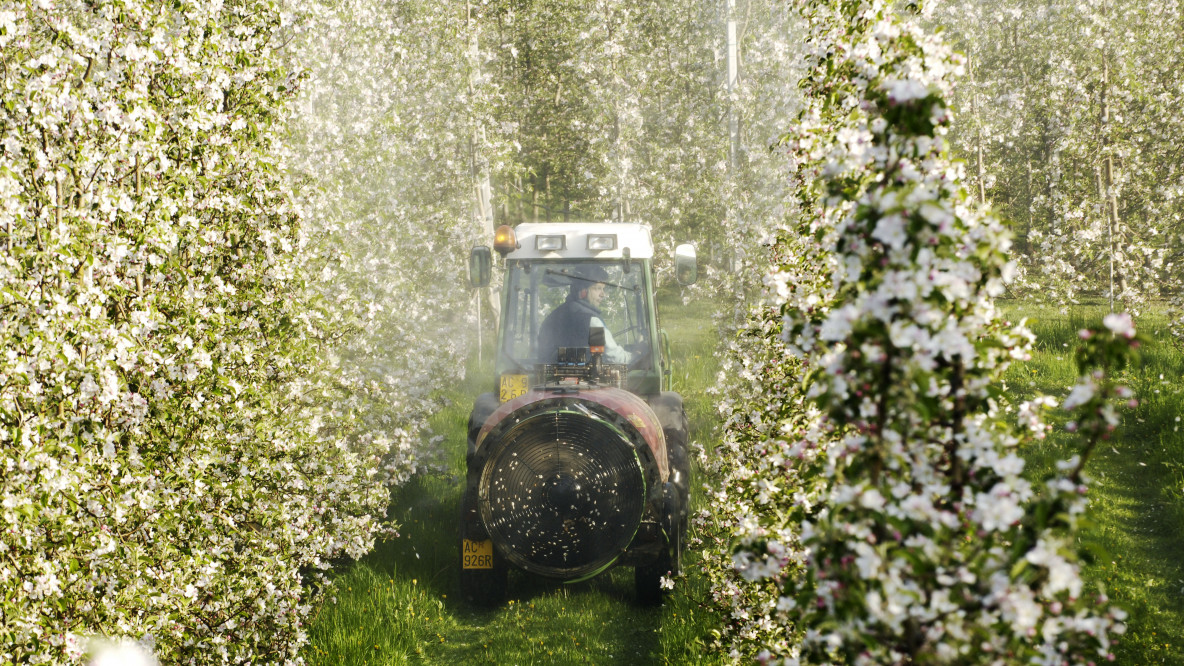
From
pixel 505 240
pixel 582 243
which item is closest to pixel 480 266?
pixel 505 240

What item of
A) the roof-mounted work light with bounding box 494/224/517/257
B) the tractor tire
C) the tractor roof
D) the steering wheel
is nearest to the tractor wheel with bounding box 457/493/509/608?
the tractor tire

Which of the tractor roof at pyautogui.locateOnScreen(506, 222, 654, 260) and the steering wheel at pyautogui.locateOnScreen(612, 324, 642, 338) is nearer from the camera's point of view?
the tractor roof at pyautogui.locateOnScreen(506, 222, 654, 260)

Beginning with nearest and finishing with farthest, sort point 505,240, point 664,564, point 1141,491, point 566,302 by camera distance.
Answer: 1. point 664,564
2. point 505,240
3. point 566,302
4. point 1141,491

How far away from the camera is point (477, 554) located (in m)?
6.84

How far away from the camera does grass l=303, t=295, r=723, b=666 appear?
6129 millimetres

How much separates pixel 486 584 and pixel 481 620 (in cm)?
29

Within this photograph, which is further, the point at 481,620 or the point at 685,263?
the point at 685,263

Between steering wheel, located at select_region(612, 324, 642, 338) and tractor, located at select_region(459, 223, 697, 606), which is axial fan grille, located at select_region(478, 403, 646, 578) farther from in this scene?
steering wheel, located at select_region(612, 324, 642, 338)

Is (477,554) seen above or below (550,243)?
Answer: below

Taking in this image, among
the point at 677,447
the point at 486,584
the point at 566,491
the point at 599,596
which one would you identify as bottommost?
the point at 599,596

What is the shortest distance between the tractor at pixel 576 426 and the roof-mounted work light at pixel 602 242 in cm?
1

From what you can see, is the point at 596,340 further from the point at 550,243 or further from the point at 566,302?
the point at 550,243

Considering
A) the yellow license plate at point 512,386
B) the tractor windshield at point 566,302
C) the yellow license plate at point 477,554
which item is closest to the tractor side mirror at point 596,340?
the tractor windshield at point 566,302

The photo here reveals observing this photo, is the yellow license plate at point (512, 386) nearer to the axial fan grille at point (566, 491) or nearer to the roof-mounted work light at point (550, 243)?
the axial fan grille at point (566, 491)
